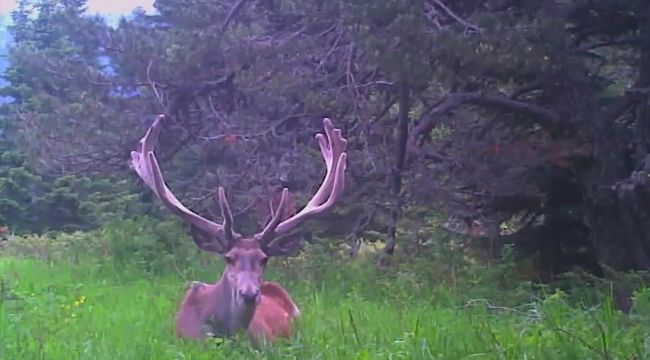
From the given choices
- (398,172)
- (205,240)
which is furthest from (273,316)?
(398,172)

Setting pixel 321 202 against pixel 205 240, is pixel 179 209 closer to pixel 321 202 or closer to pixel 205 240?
pixel 205 240

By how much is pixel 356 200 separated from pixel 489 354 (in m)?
8.05

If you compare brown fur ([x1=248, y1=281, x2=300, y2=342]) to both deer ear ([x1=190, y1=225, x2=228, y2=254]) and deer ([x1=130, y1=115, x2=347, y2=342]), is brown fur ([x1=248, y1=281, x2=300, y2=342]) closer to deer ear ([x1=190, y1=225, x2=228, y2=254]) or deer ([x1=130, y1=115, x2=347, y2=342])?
deer ([x1=130, y1=115, x2=347, y2=342])

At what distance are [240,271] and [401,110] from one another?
5.51m

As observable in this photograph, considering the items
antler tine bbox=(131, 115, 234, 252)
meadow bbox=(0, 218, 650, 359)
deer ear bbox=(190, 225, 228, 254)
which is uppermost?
antler tine bbox=(131, 115, 234, 252)

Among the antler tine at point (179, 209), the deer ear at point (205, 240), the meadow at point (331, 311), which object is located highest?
the antler tine at point (179, 209)

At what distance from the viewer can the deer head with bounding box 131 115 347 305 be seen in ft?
23.4

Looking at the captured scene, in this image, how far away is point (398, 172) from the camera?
1233 centimetres

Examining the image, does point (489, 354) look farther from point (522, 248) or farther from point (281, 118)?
point (281, 118)

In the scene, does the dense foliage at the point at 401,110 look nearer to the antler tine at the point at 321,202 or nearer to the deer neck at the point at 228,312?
the antler tine at the point at 321,202

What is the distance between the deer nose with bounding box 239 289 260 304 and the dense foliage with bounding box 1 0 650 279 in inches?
130

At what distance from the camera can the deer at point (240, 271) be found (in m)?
7.14

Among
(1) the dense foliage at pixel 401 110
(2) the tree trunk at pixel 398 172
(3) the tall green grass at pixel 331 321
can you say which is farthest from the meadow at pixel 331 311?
(1) the dense foliage at pixel 401 110

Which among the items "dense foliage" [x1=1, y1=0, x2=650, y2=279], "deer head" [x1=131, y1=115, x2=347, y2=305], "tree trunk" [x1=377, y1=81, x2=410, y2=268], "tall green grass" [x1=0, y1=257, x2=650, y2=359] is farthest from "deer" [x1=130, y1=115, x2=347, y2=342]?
"tree trunk" [x1=377, y1=81, x2=410, y2=268]
